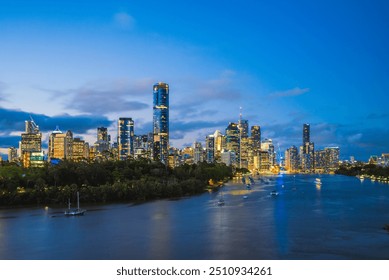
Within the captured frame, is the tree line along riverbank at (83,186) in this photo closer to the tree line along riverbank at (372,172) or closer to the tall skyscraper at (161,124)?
the tree line along riverbank at (372,172)

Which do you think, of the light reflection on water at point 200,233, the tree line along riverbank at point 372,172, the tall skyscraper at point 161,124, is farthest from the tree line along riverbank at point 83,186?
the tall skyscraper at point 161,124

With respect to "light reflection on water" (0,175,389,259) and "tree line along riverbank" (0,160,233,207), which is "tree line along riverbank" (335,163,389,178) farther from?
"light reflection on water" (0,175,389,259)

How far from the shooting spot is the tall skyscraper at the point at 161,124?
132375 mm

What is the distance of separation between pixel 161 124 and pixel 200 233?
397ft

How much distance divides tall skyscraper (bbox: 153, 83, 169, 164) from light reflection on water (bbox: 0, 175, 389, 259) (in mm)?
96205

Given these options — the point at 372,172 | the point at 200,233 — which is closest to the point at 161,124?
the point at 372,172

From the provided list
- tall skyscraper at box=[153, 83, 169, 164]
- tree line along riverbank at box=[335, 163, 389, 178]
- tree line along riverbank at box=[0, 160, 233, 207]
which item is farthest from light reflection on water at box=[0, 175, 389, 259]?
tall skyscraper at box=[153, 83, 169, 164]

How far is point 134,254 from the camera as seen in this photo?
18.7 metres

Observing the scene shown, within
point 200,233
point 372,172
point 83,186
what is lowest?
point 200,233

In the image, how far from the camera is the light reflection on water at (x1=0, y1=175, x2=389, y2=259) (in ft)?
61.8

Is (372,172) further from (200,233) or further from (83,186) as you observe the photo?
(200,233)

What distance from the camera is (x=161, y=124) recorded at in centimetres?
14325
